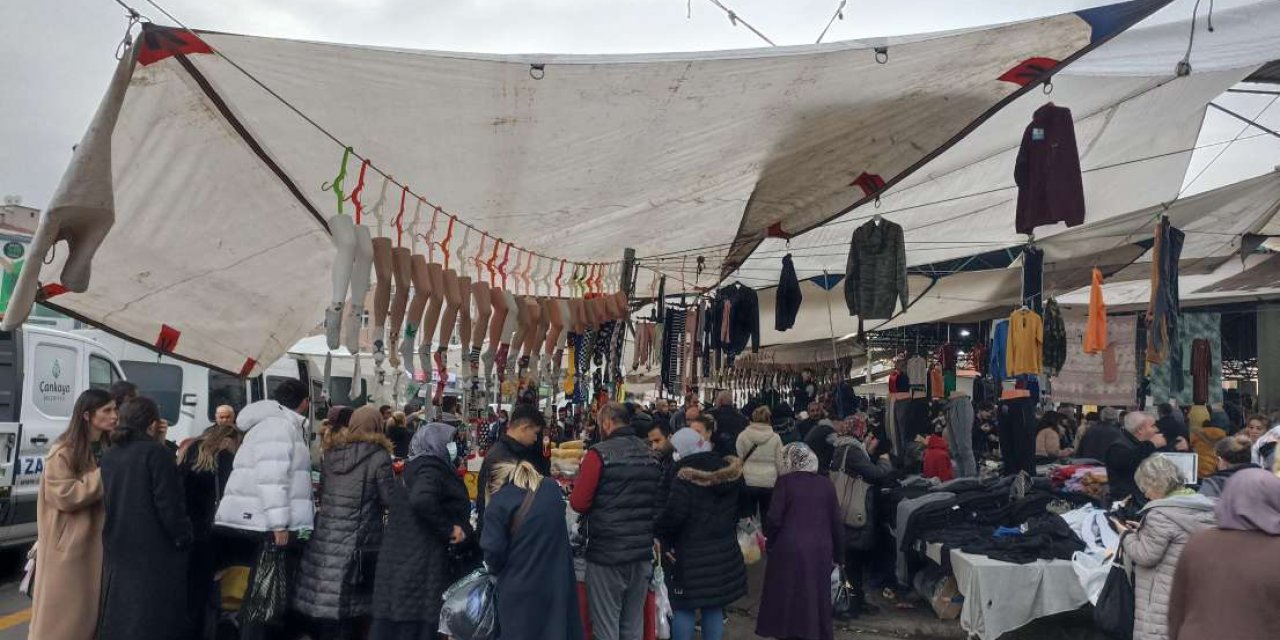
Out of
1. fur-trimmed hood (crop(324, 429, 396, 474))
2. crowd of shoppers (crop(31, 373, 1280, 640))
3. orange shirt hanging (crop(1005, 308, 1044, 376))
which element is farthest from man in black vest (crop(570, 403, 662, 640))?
orange shirt hanging (crop(1005, 308, 1044, 376))

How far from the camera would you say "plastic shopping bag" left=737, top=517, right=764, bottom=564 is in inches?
251

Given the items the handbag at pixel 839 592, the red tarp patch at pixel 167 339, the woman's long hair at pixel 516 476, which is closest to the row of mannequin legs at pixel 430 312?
the woman's long hair at pixel 516 476

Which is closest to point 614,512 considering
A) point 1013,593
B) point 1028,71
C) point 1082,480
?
point 1013,593

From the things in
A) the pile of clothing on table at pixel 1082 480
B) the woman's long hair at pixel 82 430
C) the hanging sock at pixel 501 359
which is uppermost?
the hanging sock at pixel 501 359

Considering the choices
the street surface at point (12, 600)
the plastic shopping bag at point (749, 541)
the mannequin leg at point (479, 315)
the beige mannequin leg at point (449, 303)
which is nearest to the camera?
the beige mannequin leg at point (449, 303)

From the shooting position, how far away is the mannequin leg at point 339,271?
12.4 feet

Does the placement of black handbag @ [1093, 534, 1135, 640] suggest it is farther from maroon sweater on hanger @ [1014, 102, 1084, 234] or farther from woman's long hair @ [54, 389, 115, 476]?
woman's long hair @ [54, 389, 115, 476]

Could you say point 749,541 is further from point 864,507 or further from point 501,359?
point 501,359

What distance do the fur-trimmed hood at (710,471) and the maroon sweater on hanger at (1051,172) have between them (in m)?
2.28

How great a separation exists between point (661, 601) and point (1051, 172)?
11.1 feet

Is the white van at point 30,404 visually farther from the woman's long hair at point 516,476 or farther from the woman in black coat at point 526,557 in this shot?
the woman in black coat at point 526,557

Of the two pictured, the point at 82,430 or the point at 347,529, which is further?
the point at 347,529

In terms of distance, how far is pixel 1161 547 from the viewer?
381 cm

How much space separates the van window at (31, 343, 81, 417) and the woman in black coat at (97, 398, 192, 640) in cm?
372
